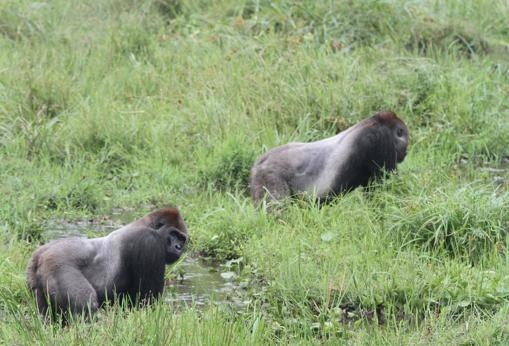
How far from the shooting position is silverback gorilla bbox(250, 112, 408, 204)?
662 cm

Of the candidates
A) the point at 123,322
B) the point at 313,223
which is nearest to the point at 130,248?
the point at 123,322

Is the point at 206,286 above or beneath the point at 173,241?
beneath

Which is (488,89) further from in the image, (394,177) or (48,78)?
(48,78)

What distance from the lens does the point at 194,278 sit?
5793 millimetres

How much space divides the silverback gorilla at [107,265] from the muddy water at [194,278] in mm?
226

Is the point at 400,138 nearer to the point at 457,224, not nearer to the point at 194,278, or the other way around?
the point at 457,224

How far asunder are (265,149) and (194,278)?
5.88ft

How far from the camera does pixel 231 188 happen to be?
23.4 ft

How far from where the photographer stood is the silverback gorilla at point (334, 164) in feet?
21.7

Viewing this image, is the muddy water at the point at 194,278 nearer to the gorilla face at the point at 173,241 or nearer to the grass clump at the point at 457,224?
the gorilla face at the point at 173,241

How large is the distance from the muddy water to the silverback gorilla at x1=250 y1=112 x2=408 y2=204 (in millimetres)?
816

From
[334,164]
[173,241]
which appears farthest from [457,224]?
[173,241]

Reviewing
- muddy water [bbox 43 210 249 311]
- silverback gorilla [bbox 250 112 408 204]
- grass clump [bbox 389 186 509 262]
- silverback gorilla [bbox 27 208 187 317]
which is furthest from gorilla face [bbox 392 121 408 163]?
A: silverback gorilla [bbox 27 208 187 317]

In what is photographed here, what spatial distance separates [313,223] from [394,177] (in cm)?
83
